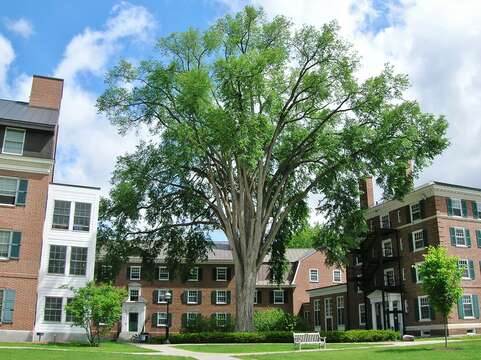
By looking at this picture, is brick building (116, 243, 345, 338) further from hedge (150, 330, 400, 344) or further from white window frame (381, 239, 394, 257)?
hedge (150, 330, 400, 344)

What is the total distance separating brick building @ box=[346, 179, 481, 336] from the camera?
37.8 metres

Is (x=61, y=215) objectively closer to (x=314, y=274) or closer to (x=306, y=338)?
(x=306, y=338)

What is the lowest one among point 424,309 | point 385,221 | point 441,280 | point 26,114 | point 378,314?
point 378,314

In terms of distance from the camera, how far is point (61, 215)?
104 feet

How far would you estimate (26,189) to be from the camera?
28.8m

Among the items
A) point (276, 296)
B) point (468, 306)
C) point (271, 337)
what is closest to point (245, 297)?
point (271, 337)

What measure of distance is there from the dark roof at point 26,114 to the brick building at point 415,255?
24981 mm

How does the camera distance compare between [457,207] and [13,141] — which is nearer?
[13,141]

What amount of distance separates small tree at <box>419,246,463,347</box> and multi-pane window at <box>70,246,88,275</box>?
748 inches

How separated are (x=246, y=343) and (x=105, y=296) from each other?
8.16 metres

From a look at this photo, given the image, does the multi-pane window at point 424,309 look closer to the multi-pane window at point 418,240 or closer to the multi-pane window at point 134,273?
the multi-pane window at point 418,240

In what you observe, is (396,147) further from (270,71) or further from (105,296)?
(105,296)

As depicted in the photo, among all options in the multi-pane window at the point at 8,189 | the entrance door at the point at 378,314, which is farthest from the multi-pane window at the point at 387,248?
the multi-pane window at the point at 8,189

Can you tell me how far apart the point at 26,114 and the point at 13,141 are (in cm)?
239
